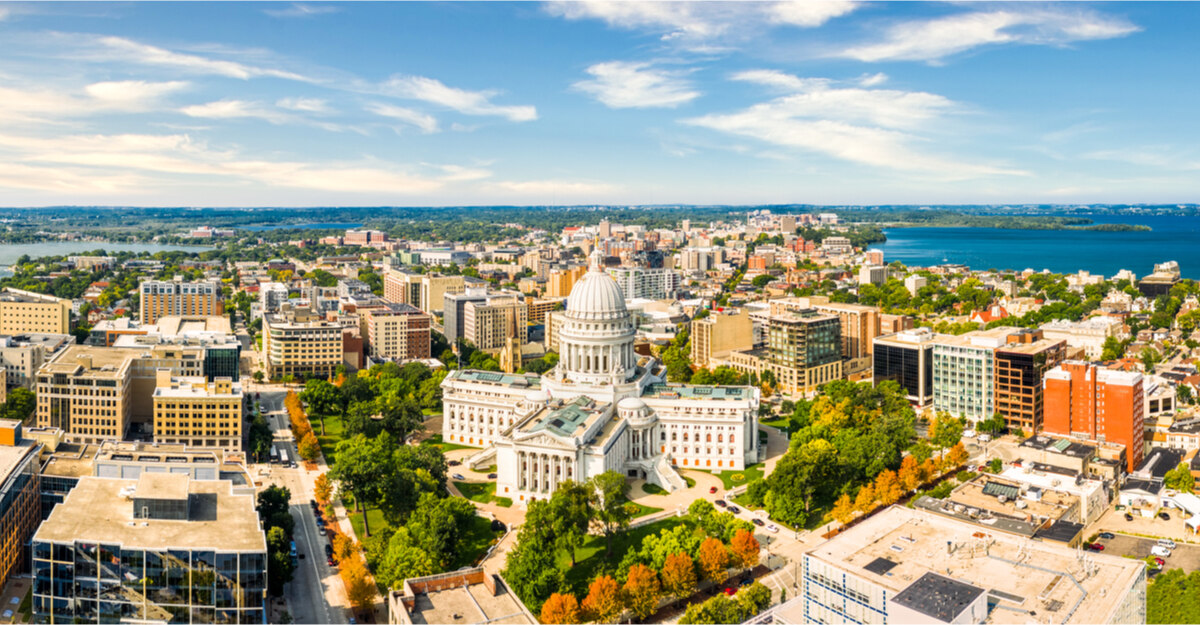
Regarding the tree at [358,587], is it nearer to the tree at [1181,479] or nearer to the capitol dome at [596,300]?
the capitol dome at [596,300]

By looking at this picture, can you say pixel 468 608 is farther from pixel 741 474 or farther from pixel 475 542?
pixel 741 474

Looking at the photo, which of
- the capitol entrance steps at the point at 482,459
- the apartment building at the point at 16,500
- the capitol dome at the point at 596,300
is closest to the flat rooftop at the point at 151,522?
the apartment building at the point at 16,500

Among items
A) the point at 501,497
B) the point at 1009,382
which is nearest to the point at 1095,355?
the point at 1009,382

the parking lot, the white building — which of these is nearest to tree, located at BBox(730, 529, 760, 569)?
the white building

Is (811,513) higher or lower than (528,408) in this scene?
lower

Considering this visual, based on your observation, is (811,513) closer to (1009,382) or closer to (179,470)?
(1009,382)
